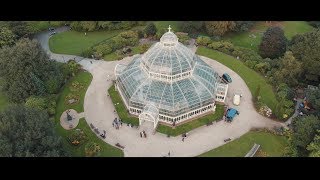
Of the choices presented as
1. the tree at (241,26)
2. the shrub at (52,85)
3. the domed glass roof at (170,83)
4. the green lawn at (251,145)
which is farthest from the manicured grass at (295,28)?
the shrub at (52,85)

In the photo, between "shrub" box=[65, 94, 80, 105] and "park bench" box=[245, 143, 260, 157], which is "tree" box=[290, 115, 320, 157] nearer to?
"park bench" box=[245, 143, 260, 157]

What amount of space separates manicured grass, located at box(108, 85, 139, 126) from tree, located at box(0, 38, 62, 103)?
14.3 metres

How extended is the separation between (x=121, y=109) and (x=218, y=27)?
37758 millimetres

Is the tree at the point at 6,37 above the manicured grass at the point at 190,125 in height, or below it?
above

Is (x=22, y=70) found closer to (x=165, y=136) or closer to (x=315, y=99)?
(x=165, y=136)

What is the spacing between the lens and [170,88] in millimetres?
62188

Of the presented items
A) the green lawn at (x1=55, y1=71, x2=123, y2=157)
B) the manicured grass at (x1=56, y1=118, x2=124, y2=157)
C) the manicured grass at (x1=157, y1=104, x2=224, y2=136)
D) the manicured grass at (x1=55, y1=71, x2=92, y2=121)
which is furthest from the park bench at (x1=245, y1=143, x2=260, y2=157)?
the manicured grass at (x1=55, y1=71, x2=92, y2=121)

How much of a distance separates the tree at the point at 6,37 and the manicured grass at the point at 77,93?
→ 868 inches

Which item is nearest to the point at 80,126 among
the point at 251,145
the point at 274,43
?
the point at 251,145

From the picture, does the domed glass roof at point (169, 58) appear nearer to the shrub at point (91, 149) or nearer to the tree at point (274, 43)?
the shrub at point (91, 149)

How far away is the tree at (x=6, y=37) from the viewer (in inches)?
3236

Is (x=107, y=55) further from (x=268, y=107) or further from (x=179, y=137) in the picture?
(x=268, y=107)

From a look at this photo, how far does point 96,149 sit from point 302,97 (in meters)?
43.8

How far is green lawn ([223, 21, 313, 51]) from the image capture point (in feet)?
287
